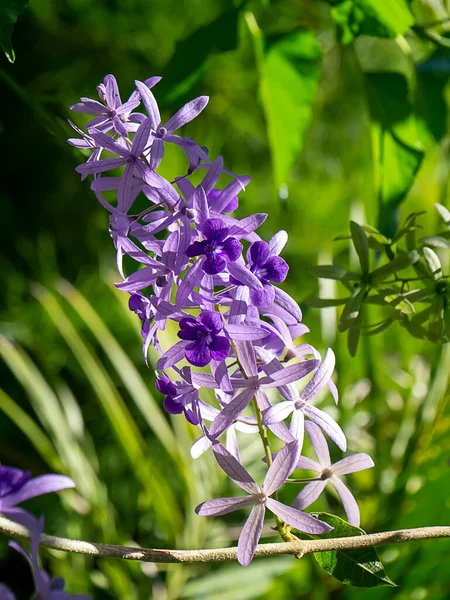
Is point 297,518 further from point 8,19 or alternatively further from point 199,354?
point 8,19

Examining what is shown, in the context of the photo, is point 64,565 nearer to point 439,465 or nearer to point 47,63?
point 439,465

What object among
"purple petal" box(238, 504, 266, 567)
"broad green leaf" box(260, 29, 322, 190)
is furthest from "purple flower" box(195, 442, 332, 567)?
"broad green leaf" box(260, 29, 322, 190)

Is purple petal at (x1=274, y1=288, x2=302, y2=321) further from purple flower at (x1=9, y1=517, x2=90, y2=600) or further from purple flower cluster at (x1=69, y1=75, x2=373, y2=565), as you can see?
purple flower at (x1=9, y1=517, x2=90, y2=600)

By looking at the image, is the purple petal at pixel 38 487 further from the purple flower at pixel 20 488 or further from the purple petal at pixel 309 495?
the purple petal at pixel 309 495

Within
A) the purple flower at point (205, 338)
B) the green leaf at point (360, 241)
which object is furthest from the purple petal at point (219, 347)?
the green leaf at point (360, 241)

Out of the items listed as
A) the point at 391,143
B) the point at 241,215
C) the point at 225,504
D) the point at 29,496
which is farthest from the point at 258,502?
the point at 241,215

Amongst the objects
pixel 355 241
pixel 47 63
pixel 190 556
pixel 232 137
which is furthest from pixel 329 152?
pixel 190 556

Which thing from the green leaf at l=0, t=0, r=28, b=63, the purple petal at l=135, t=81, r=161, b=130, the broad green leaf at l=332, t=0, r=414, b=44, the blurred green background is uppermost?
the green leaf at l=0, t=0, r=28, b=63
